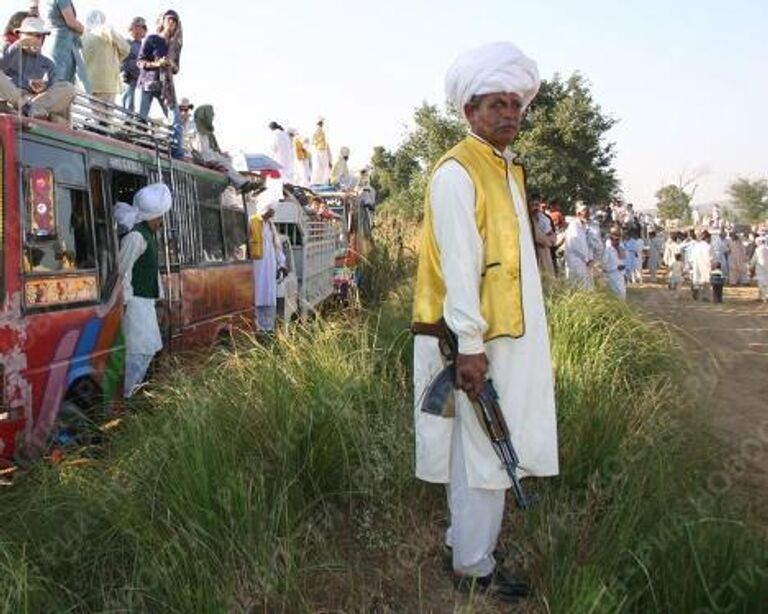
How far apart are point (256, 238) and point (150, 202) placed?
3505 mm

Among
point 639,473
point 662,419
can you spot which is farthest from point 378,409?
point 662,419

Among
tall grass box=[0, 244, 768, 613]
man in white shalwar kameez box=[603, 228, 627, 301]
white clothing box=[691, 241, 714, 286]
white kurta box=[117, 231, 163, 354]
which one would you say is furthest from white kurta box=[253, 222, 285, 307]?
white clothing box=[691, 241, 714, 286]

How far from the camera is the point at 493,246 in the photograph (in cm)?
302

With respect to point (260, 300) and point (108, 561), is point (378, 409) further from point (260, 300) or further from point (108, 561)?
point (260, 300)

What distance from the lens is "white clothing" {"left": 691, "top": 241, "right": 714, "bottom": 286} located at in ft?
64.5

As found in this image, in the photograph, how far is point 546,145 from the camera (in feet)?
90.9

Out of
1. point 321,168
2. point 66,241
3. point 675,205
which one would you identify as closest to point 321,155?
point 321,168

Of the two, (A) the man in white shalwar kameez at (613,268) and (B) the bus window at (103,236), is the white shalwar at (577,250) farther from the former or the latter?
(B) the bus window at (103,236)

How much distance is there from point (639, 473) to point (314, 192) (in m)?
13.3

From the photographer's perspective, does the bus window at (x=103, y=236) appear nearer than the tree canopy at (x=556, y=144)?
Yes

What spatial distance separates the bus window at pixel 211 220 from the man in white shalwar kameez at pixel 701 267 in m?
14.4

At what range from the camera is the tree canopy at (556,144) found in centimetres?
2747

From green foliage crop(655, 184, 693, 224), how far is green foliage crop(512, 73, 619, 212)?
39.9 metres

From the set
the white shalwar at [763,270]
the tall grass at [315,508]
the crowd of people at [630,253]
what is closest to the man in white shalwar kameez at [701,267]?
the crowd of people at [630,253]
